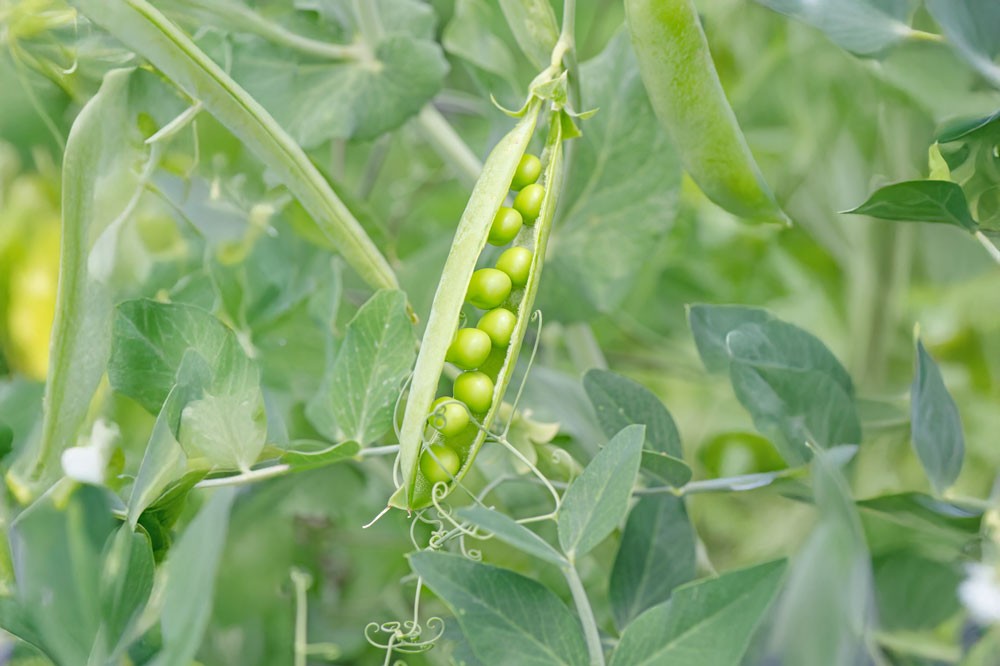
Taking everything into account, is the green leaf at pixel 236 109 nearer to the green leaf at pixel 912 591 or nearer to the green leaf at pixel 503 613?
the green leaf at pixel 503 613

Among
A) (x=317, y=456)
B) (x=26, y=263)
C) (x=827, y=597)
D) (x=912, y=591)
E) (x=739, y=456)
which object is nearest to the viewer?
(x=827, y=597)

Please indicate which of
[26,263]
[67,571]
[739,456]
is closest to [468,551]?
[67,571]

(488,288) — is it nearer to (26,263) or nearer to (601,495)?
(601,495)

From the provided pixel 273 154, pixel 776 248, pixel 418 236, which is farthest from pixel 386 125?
pixel 776 248

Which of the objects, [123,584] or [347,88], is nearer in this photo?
[123,584]

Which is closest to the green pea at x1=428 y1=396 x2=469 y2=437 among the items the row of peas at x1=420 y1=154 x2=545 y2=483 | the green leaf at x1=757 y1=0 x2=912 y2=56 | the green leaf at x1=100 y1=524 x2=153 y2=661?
the row of peas at x1=420 y1=154 x2=545 y2=483

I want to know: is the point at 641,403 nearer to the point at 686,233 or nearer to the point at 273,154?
the point at 273,154

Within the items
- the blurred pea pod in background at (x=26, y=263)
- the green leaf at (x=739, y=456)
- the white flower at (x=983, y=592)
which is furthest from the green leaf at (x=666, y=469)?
the blurred pea pod in background at (x=26, y=263)

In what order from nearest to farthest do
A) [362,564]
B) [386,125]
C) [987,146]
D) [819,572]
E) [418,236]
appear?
1. [819,572]
2. [987,146]
3. [386,125]
4. [362,564]
5. [418,236]
